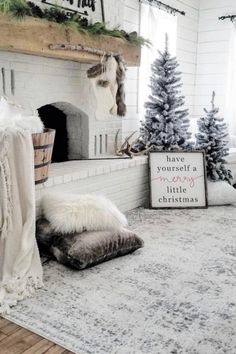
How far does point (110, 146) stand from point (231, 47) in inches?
94.2

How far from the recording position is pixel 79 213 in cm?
250

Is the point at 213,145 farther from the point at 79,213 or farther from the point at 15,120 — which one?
the point at 15,120

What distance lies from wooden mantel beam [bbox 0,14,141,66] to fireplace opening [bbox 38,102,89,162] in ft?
1.83

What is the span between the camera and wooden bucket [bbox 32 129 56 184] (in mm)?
2512

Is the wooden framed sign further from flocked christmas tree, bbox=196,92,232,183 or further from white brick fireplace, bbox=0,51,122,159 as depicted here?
white brick fireplace, bbox=0,51,122,159

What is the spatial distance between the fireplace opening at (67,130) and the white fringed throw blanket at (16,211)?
1497mm

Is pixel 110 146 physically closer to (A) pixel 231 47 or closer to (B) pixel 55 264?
(B) pixel 55 264

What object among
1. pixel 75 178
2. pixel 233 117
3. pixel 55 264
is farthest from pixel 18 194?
pixel 233 117

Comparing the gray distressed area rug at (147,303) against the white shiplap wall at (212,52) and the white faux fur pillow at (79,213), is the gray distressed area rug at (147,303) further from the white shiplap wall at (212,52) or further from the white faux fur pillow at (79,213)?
the white shiplap wall at (212,52)

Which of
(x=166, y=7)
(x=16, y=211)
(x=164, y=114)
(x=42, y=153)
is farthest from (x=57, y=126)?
(x=166, y=7)

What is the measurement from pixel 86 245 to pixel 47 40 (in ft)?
5.07

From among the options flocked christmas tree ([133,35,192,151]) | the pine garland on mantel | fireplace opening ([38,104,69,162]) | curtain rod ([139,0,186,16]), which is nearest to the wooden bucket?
→ the pine garland on mantel

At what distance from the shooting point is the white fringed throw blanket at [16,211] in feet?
7.07

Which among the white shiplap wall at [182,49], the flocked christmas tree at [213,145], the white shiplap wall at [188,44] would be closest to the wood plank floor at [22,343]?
the flocked christmas tree at [213,145]
